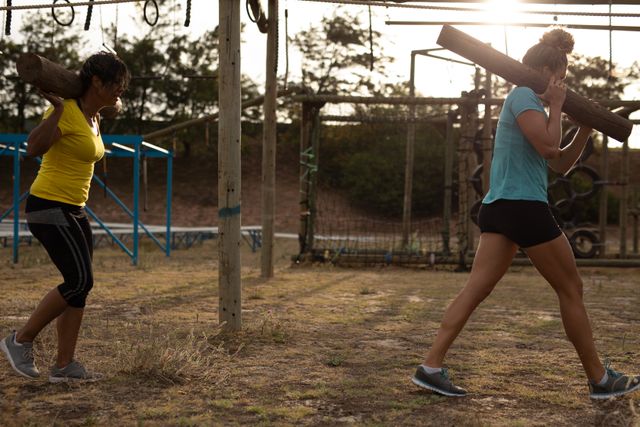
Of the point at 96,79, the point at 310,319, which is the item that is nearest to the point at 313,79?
the point at 310,319

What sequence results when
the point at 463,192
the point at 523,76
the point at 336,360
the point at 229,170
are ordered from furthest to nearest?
the point at 463,192
the point at 229,170
the point at 336,360
the point at 523,76

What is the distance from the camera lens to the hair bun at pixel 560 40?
392 centimetres

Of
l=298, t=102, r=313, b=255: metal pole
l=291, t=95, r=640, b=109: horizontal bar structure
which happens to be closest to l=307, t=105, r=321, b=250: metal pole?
l=298, t=102, r=313, b=255: metal pole

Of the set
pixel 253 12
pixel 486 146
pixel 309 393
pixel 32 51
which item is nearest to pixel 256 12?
pixel 253 12

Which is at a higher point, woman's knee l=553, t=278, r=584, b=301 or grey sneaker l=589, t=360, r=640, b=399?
woman's knee l=553, t=278, r=584, b=301

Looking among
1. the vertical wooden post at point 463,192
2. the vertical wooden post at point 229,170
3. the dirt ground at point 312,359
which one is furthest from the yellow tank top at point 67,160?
the vertical wooden post at point 463,192

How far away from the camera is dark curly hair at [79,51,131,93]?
4133 mm

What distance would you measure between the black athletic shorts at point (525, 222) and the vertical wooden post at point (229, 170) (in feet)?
7.68

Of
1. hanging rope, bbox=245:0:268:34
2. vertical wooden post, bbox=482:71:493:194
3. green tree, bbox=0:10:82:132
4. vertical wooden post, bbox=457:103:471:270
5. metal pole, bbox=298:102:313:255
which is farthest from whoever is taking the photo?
green tree, bbox=0:10:82:132

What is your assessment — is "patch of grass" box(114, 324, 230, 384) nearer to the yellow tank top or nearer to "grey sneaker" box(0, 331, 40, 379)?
"grey sneaker" box(0, 331, 40, 379)

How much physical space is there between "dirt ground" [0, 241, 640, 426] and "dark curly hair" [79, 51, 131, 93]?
1.45 meters

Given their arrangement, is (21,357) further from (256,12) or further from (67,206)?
(256,12)

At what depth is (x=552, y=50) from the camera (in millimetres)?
3922

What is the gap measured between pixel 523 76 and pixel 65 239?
244 cm
